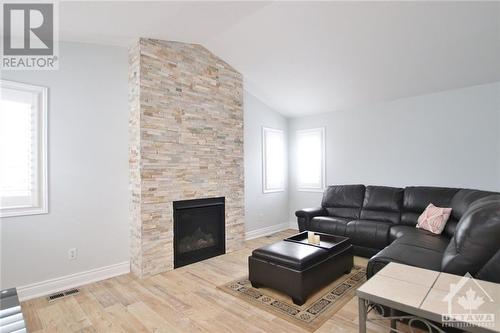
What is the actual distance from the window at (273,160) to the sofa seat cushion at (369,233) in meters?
1.99

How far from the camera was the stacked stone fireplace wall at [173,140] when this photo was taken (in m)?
3.41

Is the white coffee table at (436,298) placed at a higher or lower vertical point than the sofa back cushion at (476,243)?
lower

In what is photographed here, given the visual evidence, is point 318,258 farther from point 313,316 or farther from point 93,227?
point 93,227

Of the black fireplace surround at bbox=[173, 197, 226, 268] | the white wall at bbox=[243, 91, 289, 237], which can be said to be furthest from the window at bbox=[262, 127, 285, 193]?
the black fireplace surround at bbox=[173, 197, 226, 268]

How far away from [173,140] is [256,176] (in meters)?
2.13

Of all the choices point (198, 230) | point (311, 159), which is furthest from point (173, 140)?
point (311, 159)

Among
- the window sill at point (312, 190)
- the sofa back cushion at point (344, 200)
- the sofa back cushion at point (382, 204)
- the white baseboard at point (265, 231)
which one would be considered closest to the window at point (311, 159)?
the window sill at point (312, 190)

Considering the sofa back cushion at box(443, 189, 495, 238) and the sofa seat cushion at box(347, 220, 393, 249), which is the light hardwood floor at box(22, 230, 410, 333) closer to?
the sofa seat cushion at box(347, 220, 393, 249)

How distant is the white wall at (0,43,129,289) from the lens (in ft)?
9.38

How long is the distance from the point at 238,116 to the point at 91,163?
2.39 metres

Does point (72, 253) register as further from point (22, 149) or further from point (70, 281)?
point (22, 149)

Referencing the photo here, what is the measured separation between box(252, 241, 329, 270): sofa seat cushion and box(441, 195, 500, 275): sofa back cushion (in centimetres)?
112

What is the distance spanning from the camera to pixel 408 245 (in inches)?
111

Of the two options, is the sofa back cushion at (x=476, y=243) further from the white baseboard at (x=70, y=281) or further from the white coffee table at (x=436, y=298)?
the white baseboard at (x=70, y=281)
